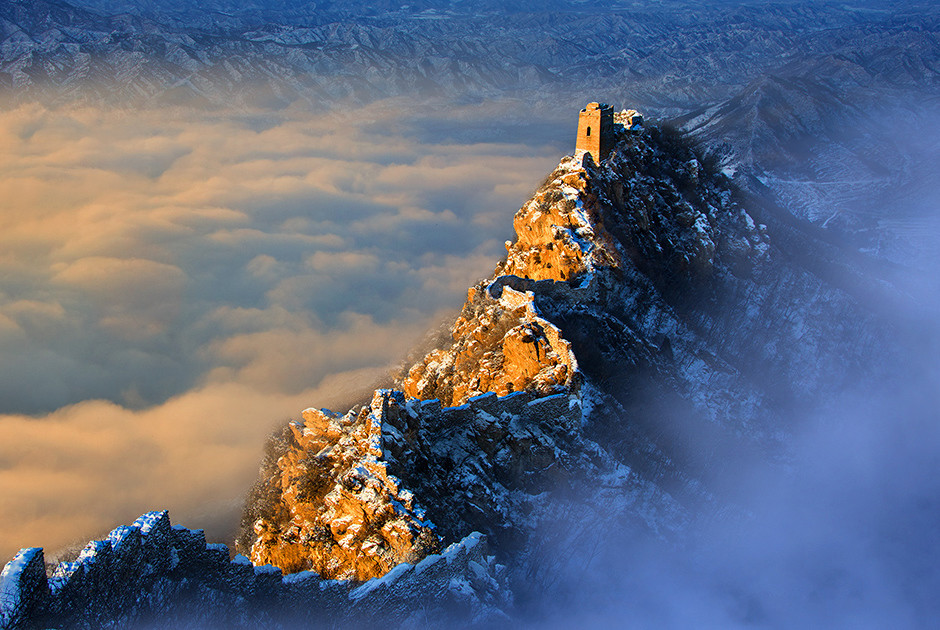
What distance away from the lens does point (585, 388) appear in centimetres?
2627

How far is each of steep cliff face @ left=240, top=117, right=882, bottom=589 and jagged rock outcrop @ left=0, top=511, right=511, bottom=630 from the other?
1.13m

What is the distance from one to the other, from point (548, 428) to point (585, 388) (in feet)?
12.1

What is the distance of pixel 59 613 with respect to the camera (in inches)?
501

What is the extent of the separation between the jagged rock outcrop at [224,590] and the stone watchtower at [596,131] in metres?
30.4

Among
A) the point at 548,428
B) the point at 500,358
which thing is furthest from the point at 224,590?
the point at 500,358

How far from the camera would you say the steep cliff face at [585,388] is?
19.4 meters

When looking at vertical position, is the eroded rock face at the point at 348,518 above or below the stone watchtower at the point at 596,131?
below

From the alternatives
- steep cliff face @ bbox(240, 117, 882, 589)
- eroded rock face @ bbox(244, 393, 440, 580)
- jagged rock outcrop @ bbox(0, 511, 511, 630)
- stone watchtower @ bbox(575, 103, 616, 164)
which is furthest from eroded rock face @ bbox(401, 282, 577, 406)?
stone watchtower @ bbox(575, 103, 616, 164)

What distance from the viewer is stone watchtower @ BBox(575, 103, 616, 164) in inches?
1613

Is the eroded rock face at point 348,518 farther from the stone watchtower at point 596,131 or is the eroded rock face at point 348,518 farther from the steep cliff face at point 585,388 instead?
the stone watchtower at point 596,131

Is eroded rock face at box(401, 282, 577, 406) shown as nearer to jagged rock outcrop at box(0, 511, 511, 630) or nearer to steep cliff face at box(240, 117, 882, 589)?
steep cliff face at box(240, 117, 882, 589)

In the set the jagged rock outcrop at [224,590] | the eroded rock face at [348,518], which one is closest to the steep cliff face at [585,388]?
the eroded rock face at [348,518]

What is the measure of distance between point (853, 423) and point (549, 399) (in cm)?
2631

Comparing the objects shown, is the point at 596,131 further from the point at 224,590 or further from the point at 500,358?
the point at 224,590
